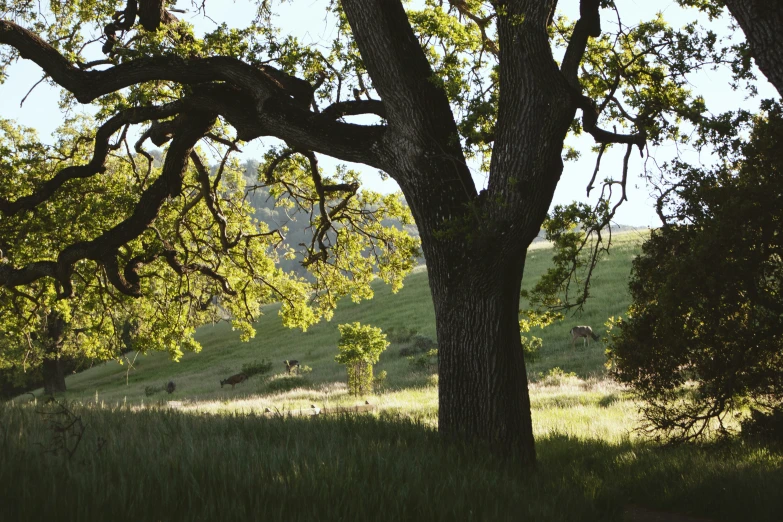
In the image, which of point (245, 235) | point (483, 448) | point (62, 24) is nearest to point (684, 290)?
point (483, 448)

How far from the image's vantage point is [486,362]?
7.75 metres

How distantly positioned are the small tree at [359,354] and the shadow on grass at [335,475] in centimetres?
1364

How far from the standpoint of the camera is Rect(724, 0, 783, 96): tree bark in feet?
17.0

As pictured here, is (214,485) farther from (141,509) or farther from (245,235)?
(245,235)

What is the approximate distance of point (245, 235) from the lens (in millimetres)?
16844

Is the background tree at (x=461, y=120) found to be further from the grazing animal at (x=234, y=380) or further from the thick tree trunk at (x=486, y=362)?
the grazing animal at (x=234, y=380)

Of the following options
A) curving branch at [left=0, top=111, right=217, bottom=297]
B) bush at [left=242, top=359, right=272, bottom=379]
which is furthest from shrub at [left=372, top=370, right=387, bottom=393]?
bush at [left=242, top=359, right=272, bottom=379]

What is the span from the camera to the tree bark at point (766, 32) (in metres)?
5.18

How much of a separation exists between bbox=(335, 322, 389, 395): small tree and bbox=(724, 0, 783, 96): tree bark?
1860 centimetres

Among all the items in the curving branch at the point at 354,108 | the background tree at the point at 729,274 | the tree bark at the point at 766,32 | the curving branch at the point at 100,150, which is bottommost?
the background tree at the point at 729,274

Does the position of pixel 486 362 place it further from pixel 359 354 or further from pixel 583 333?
pixel 583 333

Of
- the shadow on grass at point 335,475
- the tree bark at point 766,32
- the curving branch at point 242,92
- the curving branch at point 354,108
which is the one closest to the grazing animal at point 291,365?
the shadow on grass at point 335,475

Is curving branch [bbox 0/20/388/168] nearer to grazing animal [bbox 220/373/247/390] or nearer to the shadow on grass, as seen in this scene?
the shadow on grass

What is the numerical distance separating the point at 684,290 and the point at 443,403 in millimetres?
3460
